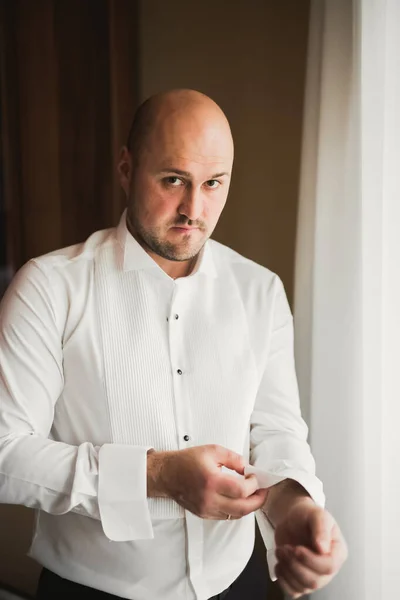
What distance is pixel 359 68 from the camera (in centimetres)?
131

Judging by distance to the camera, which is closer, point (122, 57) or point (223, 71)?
point (223, 71)

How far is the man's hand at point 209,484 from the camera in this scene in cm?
102

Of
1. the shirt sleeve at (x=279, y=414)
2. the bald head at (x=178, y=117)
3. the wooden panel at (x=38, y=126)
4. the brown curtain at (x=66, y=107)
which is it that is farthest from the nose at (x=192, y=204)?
the wooden panel at (x=38, y=126)

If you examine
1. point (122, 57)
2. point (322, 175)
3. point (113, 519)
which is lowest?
point (113, 519)

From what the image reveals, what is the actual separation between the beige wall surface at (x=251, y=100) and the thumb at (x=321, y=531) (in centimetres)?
93

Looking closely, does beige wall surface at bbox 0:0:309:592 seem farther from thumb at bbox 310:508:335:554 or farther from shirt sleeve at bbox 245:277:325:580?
thumb at bbox 310:508:335:554

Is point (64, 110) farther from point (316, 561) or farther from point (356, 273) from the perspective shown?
point (316, 561)

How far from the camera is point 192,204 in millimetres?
1194

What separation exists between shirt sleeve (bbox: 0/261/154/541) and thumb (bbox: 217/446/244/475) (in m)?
0.14

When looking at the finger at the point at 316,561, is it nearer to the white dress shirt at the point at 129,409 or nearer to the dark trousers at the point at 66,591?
the white dress shirt at the point at 129,409

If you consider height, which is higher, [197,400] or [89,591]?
[197,400]

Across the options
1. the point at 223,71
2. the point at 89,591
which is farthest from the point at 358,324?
the point at 223,71

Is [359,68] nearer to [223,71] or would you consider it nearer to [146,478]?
[223,71]

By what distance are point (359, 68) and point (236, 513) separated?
→ 90 centimetres
